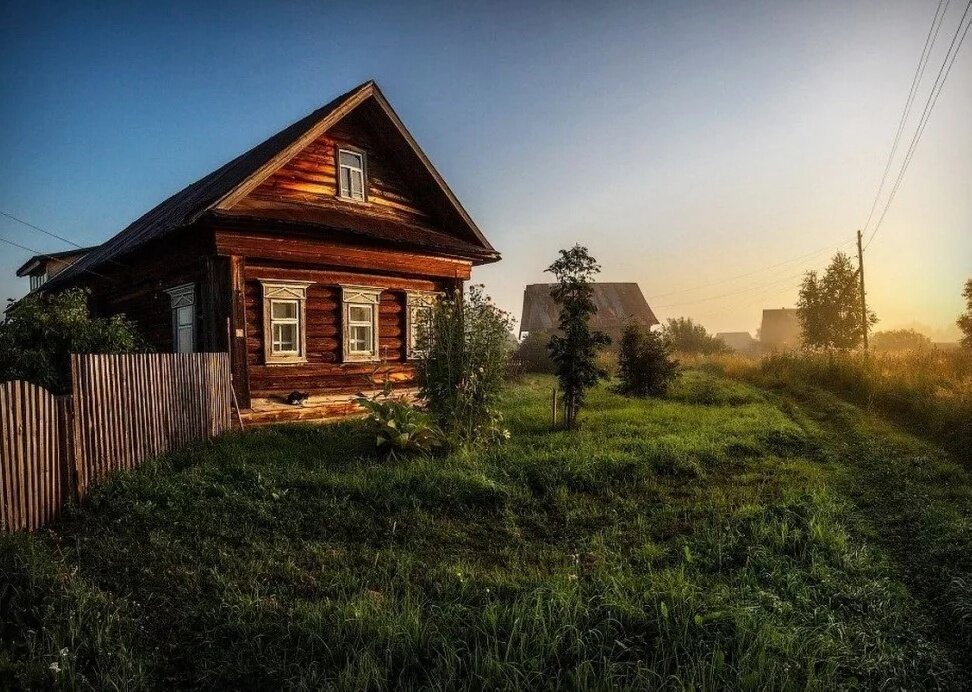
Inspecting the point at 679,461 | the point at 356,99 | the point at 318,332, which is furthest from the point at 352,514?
the point at 356,99

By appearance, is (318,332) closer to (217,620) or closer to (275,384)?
(275,384)

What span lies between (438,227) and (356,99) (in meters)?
3.89

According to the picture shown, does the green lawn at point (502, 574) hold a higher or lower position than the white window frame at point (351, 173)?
lower

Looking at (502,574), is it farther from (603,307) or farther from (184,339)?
(603,307)

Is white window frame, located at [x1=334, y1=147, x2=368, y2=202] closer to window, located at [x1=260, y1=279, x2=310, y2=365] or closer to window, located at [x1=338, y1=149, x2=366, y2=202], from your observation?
window, located at [x1=338, y1=149, x2=366, y2=202]

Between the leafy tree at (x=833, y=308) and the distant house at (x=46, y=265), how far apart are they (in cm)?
4383

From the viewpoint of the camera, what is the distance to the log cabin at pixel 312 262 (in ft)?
32.9

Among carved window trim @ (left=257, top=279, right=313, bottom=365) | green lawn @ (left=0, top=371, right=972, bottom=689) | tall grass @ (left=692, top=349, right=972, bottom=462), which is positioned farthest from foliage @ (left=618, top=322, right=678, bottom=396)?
carved window trim @ (left=257, top=279, right=313, bottom=365)

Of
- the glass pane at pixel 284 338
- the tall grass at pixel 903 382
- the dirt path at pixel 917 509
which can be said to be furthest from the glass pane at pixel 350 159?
the tall grass at pixel 903 382

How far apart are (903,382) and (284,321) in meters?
15.1

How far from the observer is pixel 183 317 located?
11.6 meters

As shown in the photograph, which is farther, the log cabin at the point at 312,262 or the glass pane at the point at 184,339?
the glass pane at the point at 184,339

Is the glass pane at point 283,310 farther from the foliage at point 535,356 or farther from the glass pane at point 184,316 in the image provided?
the foliage at point 535,356

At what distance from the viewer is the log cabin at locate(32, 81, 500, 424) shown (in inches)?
394
